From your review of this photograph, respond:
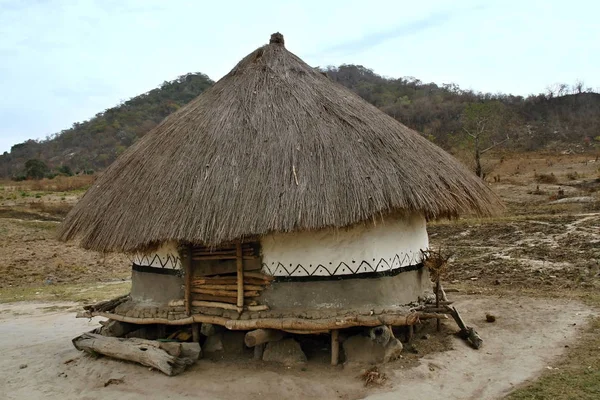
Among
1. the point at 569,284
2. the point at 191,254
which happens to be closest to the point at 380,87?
the point at 569,284

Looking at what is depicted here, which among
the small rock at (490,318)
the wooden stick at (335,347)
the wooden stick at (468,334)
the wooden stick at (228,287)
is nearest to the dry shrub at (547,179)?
the small rock at (490,318)

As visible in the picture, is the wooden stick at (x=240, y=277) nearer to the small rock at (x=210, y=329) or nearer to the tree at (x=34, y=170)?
the small rock at (x=210, y=329)

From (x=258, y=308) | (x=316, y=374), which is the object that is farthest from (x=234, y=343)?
(x=316, y=374)

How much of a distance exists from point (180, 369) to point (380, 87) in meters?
56.2

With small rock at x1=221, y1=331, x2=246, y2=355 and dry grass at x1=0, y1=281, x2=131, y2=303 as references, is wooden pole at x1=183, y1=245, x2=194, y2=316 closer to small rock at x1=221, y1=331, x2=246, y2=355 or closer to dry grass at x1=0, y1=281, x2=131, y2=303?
small rock at x1=221, y1=331, x2=246, y2=355

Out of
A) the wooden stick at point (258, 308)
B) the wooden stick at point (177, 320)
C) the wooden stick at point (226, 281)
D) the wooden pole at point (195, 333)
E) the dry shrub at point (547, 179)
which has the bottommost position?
the wooden pole at point (195, 333)

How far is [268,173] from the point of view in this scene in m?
7.01

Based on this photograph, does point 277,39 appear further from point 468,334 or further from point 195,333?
point 468,334

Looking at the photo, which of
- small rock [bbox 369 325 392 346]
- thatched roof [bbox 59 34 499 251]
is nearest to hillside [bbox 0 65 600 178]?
thatched roof [bbox 59 34 499 251]

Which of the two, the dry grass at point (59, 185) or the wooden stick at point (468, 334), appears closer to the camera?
the wooden stick at point (468, 334)

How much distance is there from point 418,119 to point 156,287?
139ft

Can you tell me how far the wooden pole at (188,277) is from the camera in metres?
7.39

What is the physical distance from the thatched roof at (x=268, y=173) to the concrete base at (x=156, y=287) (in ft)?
2.81

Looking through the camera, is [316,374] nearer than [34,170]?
Yes
